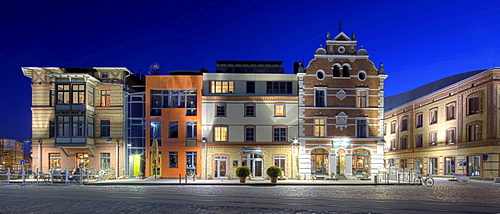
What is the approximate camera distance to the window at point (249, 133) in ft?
143

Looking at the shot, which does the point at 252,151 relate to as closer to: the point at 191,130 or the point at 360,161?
the point at 191,130

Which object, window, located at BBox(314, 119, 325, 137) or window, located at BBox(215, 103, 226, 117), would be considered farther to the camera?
window, located at BBox(215, 103, 226, 117)

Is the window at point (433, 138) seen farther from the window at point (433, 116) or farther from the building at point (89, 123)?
the building at point (89, 123)

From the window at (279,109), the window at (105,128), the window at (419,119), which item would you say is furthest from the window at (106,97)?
the window at (419,119)

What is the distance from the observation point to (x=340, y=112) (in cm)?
4297

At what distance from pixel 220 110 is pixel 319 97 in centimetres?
957

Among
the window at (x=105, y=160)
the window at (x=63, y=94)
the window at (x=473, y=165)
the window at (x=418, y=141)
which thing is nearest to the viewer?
the window at (x=63, y=94)

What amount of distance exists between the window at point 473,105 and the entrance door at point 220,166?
24592mm

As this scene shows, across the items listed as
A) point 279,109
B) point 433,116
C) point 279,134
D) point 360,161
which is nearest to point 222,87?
point 279,109

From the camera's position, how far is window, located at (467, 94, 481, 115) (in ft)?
143

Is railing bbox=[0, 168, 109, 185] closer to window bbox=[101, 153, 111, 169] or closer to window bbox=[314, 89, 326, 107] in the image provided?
window bbox=[101, 153, 111, 169]

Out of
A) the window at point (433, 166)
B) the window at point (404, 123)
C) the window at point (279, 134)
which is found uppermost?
the window at point (404, 123)

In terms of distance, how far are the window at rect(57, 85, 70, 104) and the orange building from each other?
287 inches

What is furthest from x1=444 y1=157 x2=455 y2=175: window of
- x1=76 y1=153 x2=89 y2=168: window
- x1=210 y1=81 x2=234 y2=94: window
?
x1=76 y1=153 x2=89 y2=168: window
